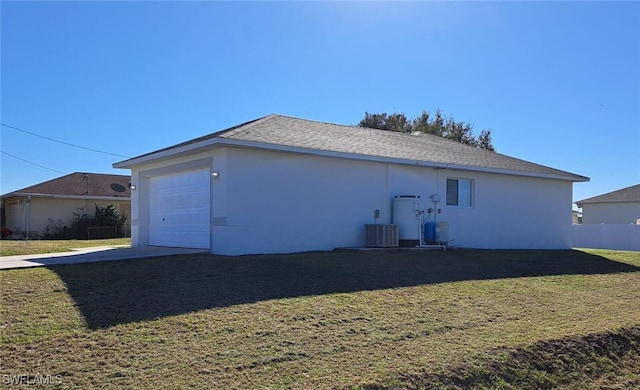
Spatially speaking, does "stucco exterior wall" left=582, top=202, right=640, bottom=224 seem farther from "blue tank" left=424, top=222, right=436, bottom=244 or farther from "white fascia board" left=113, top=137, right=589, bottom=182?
"blue tank" left=424, top=222, right=436, bottom=244

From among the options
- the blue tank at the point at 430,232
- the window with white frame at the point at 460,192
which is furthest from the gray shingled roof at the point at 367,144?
the blue tank at the point at 430,232

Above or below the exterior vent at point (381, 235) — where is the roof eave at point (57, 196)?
above

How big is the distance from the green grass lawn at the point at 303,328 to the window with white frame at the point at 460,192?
6.58 meters

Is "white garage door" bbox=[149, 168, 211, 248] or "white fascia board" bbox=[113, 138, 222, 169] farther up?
"white fascia board" bbox=[113, 138, 222, 169]

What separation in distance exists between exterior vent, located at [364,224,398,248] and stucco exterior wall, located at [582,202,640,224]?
26.0m

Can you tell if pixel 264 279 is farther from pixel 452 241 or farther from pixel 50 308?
pixel 452 241

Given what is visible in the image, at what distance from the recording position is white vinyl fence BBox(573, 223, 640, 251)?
2606 centimetres

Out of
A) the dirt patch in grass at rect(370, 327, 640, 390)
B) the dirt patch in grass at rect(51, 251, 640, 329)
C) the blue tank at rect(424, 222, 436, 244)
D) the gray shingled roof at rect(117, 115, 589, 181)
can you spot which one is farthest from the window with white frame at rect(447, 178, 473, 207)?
the dirt patch in grass at rect(370, 327, 640, 390)

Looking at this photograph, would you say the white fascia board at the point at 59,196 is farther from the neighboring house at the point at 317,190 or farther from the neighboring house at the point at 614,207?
the neighboring house at the point at 614,207

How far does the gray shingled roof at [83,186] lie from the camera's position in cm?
2732

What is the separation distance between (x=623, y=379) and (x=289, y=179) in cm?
872

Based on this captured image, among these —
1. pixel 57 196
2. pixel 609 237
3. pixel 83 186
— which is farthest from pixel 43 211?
pixel 609 237

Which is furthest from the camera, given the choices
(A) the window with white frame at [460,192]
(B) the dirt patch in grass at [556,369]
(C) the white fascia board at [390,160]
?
(A) the window with white frame at [460,192]

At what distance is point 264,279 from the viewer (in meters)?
9.12
